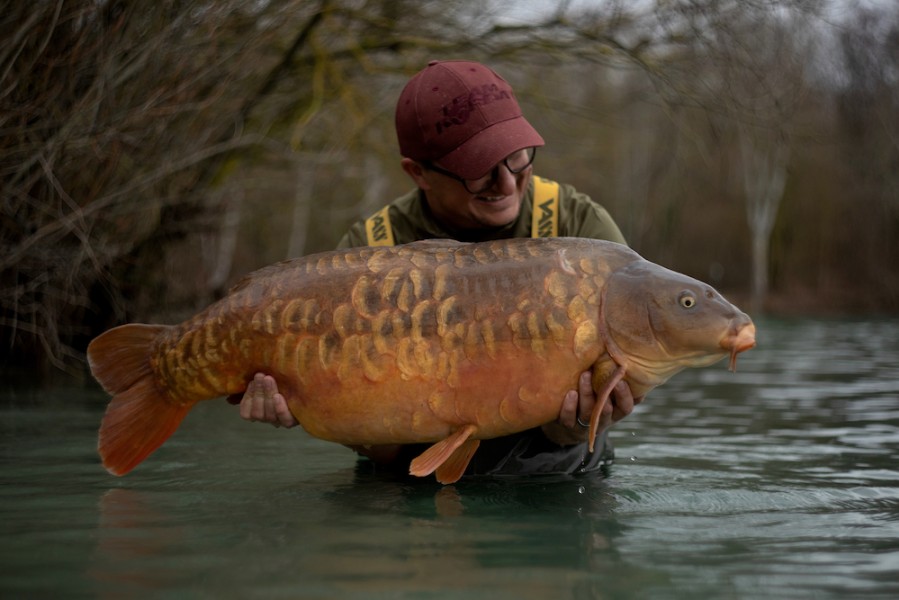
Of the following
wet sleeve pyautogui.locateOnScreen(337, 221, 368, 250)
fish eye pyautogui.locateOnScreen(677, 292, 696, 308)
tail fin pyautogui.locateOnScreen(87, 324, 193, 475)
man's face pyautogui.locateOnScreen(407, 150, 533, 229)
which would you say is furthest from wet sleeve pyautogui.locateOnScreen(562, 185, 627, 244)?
tail fin pyautogui.locateOnScreen(87, 324, 193, 475)

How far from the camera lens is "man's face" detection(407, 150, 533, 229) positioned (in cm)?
345

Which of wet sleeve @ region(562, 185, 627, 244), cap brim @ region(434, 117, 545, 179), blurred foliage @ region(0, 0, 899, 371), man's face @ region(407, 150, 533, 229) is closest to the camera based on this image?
cap brim @ region(434, 117, 545, 179)

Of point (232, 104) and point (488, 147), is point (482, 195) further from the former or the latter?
point (232, 104)

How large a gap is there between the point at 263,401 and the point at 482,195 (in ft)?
3.20

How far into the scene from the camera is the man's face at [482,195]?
3453 mm

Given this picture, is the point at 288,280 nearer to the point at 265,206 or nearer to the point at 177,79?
the point at 177,79

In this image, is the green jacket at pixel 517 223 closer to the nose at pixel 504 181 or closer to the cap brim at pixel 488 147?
the nose at pixel 504 181

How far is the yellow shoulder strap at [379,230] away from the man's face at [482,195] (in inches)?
8.8

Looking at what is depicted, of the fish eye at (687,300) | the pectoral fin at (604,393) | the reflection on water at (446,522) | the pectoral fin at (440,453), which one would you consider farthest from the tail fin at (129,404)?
the fish eye at (687,300)

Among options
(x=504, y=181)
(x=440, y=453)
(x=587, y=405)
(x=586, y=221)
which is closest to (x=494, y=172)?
(x=504, y=181)

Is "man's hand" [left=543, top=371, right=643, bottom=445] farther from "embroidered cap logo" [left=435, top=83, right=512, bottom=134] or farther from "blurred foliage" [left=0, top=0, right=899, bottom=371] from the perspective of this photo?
"blurred foliage" [left=0, top=0, right=899, bottom=371]

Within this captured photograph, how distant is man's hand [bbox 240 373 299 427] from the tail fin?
22 cm

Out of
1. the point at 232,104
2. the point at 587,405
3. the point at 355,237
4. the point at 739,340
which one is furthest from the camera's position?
the point at 232,104

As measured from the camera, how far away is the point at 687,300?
9.11ft
